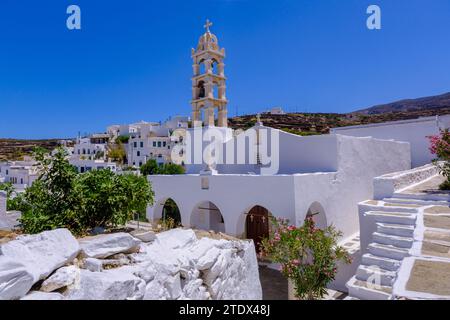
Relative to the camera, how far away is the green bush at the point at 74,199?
5516 millimetres

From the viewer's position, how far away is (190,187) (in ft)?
39.1

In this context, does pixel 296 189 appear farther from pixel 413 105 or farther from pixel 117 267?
pixel 413 105

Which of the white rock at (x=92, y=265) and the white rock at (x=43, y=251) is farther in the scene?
the white rock at (x=92, y=265)

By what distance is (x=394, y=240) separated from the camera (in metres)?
5.01

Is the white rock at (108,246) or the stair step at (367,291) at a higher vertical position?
the white rock at (108,246)

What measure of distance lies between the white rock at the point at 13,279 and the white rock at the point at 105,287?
376 millimetres

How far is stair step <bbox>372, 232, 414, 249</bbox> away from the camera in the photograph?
479cm

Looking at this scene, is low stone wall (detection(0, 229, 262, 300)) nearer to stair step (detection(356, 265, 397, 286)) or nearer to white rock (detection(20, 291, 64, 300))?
white rock (detection(20, 291, 64, 300))

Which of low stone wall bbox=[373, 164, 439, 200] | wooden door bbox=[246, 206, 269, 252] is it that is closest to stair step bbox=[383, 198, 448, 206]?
low stone wall bbox=[373, 164, 439, 200]

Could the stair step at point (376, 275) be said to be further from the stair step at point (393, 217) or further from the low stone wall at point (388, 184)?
the low stone wall at point (388, 184)

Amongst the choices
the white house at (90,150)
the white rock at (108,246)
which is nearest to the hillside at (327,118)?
the white house at (90,150)

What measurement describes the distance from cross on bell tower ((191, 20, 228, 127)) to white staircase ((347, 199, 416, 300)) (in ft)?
31.5
